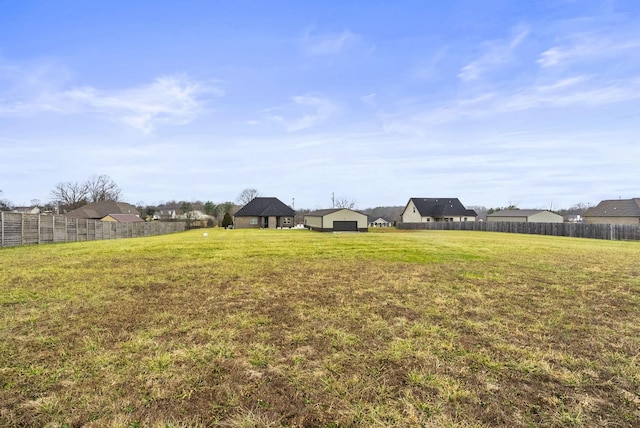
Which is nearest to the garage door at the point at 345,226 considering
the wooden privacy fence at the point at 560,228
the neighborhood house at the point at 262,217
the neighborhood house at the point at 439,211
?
the neighborhood house at the point at 262,217

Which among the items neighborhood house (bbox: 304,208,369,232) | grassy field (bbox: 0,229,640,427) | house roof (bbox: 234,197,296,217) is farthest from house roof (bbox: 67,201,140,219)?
grassy field (bbox: 0,229,640,427)

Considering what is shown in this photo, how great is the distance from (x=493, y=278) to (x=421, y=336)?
19.2 ft

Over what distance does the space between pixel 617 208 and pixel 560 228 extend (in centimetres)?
2375

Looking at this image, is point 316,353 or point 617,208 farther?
point 617,208

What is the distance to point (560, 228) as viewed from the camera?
119 feet

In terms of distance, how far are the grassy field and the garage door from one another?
3316cm

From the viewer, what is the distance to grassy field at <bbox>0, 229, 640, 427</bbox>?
286 centimetres

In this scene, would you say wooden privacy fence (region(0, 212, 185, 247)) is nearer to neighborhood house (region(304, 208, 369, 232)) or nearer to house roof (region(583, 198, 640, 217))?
neighborhood house (region(304, 208, 369, 232))

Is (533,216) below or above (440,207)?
below

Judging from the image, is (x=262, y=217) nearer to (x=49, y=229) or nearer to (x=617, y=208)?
(x=49, y=229)

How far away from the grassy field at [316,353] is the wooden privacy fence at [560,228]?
2993 centimetres

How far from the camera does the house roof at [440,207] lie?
197ft

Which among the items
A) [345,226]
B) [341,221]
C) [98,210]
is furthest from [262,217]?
[98,210]

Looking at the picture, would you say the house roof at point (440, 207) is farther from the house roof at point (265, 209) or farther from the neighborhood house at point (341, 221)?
the house roof at point (265, 209)
